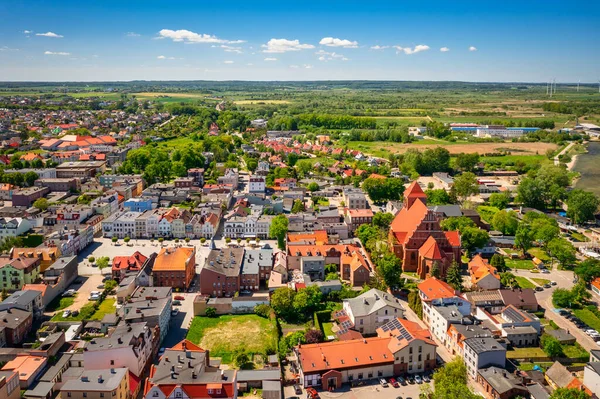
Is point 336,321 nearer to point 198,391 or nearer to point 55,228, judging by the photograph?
point 198,391

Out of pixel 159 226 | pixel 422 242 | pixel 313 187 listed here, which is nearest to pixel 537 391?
pixel 422 242

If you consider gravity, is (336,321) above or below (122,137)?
below

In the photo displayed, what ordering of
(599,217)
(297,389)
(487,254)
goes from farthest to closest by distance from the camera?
(599,217) < (487,254) < (297,389)

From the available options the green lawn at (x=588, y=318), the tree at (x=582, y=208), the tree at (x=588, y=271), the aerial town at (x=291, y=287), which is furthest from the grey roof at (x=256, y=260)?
the tree at (x=582, y=208)

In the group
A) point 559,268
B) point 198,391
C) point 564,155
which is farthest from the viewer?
point 564,155

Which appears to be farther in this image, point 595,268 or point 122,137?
point 122,137

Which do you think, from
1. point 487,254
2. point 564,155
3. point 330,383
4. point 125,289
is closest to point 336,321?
point 330,383

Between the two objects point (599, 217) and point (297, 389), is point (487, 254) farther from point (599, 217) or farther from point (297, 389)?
point (297, 389)

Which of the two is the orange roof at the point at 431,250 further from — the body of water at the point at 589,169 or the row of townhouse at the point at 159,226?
the body of water at the point at 589,169
